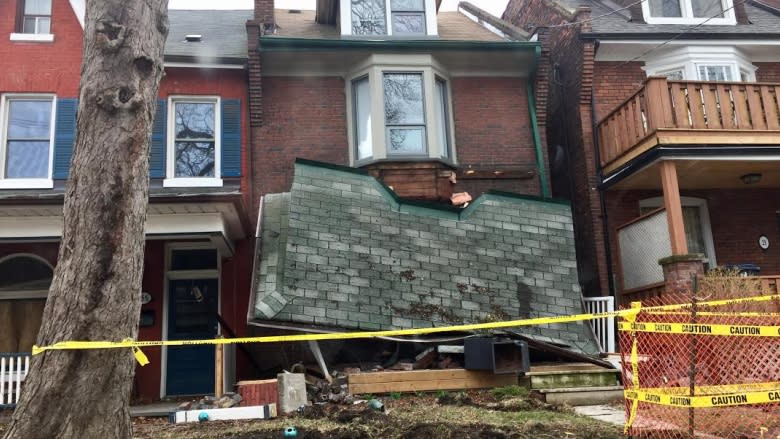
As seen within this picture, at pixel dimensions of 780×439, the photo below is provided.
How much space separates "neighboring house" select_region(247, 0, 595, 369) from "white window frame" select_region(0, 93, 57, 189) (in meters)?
3.74

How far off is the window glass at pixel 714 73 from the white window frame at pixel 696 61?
54mm

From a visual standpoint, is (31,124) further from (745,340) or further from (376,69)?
(745,340)

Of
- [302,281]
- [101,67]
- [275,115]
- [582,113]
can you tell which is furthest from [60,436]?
[582,113]

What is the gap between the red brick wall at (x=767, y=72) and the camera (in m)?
14.0

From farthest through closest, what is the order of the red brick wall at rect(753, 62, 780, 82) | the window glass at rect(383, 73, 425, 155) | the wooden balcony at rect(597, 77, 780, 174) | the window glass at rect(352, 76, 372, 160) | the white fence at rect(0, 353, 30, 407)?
the red brick wall at rect(753, 62, 780, 82), the window glass at rect(352, 76, 372, 160), the window glass at rect(383, 73, 425, 155), the wooden balcony at rect(597, 77, 780, 174), the white fence at rect(0, 353, 30, 407)

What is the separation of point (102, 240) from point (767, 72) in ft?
47.6

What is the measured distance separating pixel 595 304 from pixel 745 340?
192 inches

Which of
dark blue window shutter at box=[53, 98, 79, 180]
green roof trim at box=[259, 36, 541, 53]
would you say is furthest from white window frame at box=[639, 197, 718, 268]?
dark blue window shutter at box=[53, 98, 79, 180]

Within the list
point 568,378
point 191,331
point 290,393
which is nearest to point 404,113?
point 191,331

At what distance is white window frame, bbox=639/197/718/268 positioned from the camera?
44.0 feet

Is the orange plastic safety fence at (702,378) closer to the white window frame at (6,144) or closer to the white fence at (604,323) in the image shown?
the white fence at (604,323)

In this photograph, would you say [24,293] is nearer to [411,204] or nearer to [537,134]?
[411,204]

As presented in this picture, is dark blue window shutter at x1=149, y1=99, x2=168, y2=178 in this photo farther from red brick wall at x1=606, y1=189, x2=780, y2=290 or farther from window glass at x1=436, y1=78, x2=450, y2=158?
red brick wall at x1=606, y1=189, x2=780, y2=290

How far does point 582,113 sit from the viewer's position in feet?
44.3
